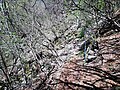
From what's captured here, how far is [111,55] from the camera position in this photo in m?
7.53

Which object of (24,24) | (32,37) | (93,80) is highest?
(24,24)

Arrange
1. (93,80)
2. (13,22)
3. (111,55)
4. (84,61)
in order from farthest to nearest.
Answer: (13,22), (84,61), (111,55), (93,80)

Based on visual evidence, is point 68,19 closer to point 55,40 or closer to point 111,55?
point 55,40

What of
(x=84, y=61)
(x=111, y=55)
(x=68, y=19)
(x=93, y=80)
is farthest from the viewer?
(x=68, y=19)

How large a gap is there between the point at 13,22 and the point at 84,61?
5541 millimetres

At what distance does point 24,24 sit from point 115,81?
23.2ft

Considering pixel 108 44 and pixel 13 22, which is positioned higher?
pixel 13 22

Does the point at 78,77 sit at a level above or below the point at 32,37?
below

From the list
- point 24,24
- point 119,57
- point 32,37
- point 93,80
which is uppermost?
point 24,24

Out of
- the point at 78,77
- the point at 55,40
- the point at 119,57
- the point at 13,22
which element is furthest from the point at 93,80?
the point at 55,40

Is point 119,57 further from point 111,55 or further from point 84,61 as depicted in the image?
point 84,61

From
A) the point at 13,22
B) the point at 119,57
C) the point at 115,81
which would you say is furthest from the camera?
the point at 13,22

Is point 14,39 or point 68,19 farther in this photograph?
point 68,19

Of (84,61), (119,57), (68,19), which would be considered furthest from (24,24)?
(68,19)
